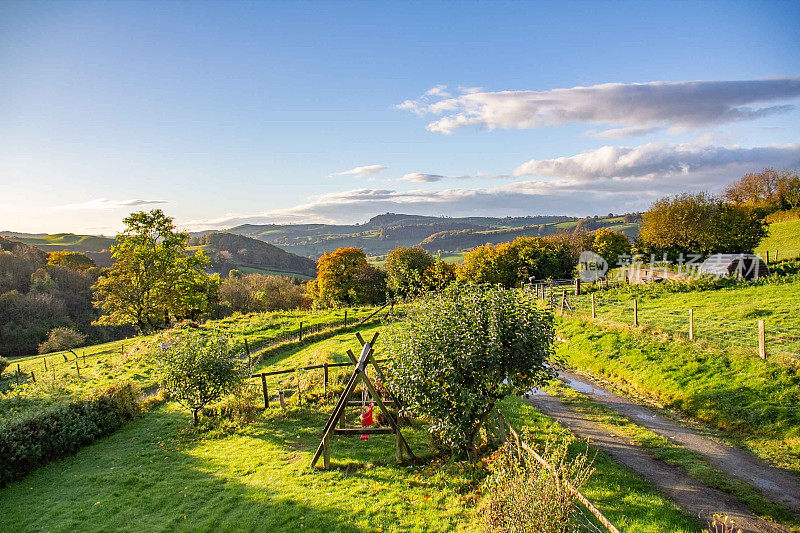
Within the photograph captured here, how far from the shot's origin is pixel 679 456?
11383 millimetres

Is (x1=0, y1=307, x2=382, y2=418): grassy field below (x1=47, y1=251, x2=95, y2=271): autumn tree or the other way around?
below

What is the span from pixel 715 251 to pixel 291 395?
1946 inches

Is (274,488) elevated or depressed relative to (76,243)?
depressed

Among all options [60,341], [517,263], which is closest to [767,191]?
[517,263]

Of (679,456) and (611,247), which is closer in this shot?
(679,456)

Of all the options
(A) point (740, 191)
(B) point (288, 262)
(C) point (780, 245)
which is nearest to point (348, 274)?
(C) point (780, 245)

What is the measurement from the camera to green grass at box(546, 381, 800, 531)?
8961 millimetres

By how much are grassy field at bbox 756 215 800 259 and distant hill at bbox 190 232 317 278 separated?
104 m

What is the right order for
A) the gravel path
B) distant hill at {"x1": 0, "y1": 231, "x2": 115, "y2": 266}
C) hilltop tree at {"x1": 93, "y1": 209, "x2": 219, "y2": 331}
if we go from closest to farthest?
the gravel path, hilltop tree at {"x1": 93, "y1": 209, "x2": 219, "y2": 331}, distant hill at {"x1": 0, "y1": 231, "x2": 115, "y2": 266}

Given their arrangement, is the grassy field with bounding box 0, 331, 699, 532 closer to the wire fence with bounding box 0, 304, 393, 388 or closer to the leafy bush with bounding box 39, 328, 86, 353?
the wire fence with bounding box 0, 304, 393, 388

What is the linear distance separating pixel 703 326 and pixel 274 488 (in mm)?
21967

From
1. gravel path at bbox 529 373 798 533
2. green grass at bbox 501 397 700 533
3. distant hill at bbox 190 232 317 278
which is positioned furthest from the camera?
distant hill at bbox 190 232 317 278

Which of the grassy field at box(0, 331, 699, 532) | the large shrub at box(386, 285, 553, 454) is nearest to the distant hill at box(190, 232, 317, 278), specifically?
the grassy field at box(0, 331, 699, 532)

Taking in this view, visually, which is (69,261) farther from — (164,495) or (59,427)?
(164,495)
